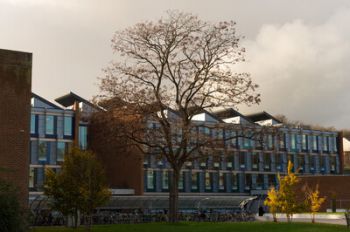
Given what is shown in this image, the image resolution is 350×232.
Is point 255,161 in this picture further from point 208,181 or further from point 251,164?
point 208,181

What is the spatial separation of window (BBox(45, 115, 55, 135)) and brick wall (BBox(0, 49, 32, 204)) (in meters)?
39.4

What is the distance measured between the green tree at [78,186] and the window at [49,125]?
29156 mm

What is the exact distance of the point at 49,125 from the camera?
219ft

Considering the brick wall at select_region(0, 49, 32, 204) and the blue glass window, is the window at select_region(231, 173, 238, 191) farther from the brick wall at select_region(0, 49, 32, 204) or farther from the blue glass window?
Result: the brick wall at select_region(0, 49, 32, 204)

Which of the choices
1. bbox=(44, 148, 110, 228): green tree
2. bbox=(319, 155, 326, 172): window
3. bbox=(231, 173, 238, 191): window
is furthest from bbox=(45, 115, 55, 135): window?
bbox=(319, 155, 326, 172): window

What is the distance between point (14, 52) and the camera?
27500mm

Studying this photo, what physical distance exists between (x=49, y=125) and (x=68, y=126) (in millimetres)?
2296

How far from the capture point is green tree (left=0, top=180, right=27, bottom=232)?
60.0 ft

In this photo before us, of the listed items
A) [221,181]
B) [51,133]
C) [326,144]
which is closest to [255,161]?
[221,181]

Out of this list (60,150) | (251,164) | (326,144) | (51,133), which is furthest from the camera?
(326,144)

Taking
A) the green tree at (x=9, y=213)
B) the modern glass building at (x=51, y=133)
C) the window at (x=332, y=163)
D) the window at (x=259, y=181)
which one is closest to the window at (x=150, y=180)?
the modern glass building at (x=51, y=133)

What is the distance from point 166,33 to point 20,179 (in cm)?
1416

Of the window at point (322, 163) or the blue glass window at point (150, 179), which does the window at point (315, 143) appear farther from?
the blue glass window at point (150, 179)

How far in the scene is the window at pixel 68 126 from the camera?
67.6 metres
